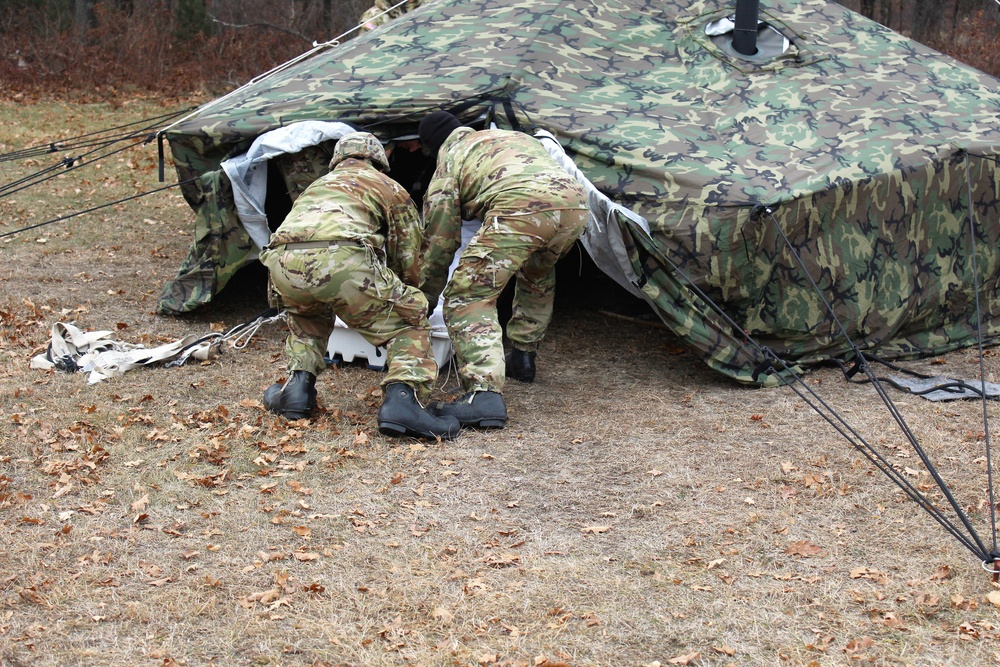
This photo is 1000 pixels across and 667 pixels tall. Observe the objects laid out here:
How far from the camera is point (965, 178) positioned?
23.0ft

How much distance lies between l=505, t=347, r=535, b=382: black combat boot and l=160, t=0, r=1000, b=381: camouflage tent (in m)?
0.77

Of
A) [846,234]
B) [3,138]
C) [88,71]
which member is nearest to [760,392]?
[846,234]

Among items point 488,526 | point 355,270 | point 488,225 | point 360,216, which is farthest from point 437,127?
point 488,526

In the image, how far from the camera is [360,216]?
5430 mm

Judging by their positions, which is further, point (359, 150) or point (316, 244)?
point (359, 150)

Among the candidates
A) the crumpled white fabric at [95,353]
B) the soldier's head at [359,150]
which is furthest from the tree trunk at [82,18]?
the soldier's head at [359,150]

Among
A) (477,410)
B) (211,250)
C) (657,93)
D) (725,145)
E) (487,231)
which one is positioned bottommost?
(477,410)

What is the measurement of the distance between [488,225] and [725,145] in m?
1.96

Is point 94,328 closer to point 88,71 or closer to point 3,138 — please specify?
point 3,138

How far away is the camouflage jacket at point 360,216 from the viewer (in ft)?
17.3

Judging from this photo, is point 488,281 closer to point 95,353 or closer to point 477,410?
point 477,410

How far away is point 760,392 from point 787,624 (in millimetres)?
2639

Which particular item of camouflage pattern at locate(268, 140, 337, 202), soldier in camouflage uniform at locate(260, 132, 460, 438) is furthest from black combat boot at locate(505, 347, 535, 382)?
camouflage pattern at locate(268, 140, 337, 202)

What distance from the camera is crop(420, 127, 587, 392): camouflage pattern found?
5.60 m
